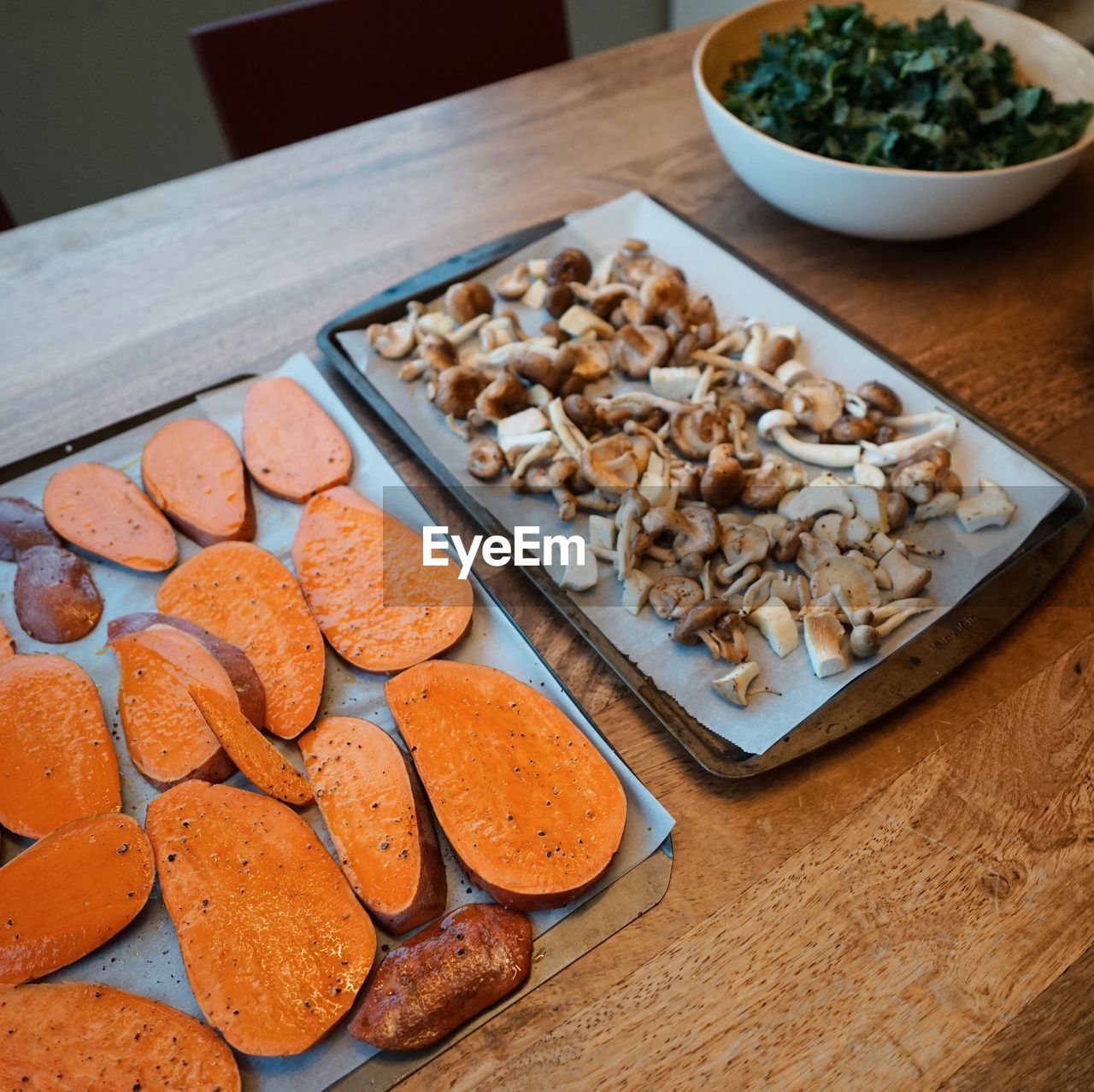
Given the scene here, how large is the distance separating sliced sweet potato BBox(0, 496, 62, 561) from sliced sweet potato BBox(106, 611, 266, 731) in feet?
0.65

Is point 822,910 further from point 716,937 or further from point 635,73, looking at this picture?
point 635,73

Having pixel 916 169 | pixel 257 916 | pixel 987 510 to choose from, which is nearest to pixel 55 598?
pixel 257 916

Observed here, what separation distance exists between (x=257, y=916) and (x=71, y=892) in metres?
0.21

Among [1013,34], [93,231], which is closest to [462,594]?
[93,231]

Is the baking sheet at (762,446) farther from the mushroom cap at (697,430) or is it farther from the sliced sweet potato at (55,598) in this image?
the sliced sweet potato at (55,598)

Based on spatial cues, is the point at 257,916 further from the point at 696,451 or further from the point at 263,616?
the point at 696,451

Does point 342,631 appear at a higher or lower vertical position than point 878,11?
lower

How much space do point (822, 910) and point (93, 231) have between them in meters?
1.87

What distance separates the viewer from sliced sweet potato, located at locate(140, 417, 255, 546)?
133 centimetres

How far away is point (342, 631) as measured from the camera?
1.21m

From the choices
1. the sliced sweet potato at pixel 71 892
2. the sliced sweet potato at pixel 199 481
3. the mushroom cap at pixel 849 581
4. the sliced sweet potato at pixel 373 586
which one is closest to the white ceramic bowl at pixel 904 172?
the mushroom cap at pixel 849 581

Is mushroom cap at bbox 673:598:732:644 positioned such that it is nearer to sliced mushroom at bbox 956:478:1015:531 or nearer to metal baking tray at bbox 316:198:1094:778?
metal baking tray at bbox 316:198:1094:778

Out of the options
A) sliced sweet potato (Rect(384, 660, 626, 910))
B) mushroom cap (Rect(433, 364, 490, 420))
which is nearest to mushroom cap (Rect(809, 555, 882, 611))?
sliced sweet potato (Rect(384, 660, 626, 910))

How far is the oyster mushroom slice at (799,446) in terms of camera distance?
1.38 meters
